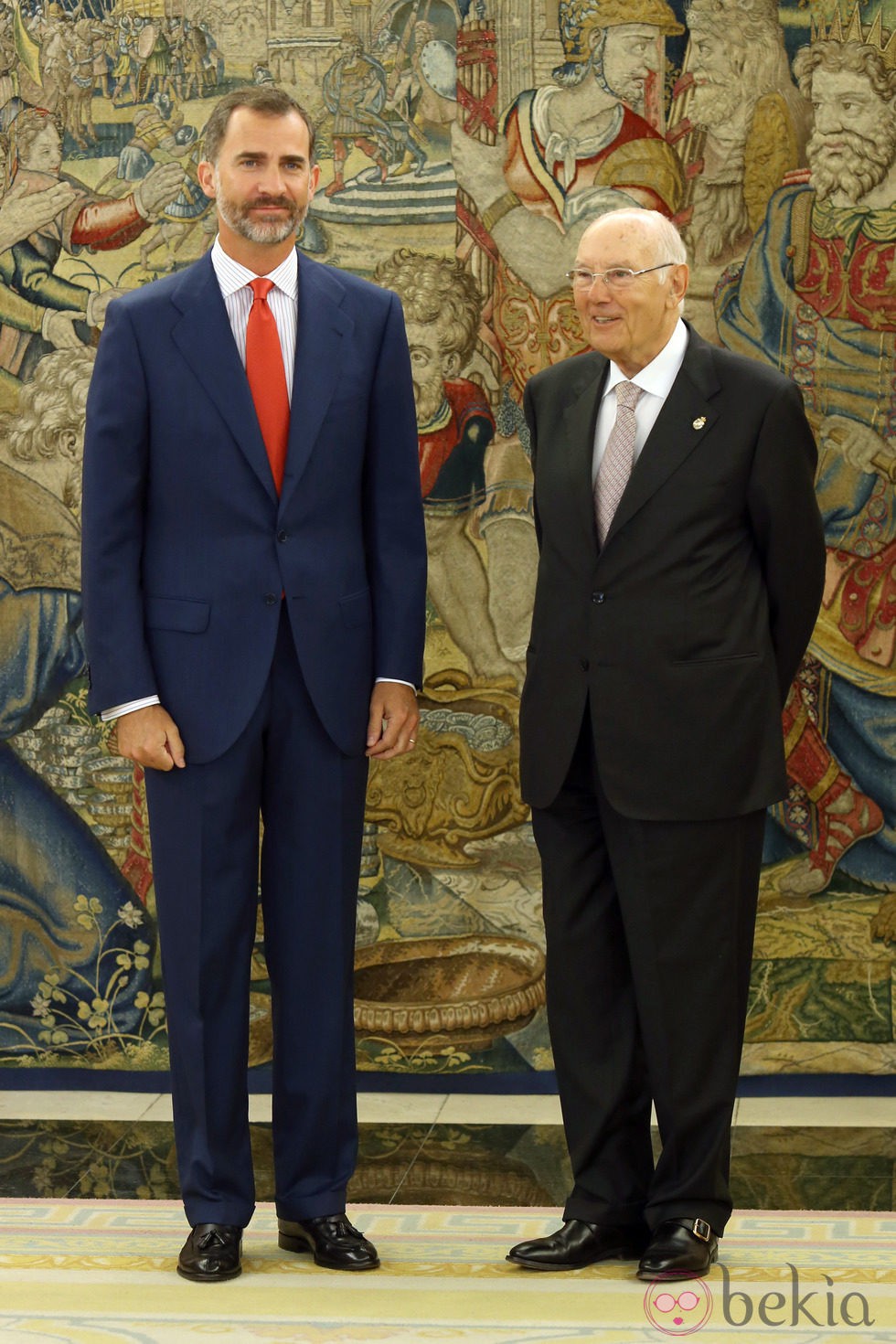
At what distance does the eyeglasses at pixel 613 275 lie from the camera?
295cm

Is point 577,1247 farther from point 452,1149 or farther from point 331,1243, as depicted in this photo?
point 452,1149

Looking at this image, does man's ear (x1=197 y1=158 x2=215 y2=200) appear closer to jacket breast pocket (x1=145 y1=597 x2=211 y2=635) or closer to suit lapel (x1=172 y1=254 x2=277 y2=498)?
suit lapel (x1=172 y1=254 x2=277 y2=498)

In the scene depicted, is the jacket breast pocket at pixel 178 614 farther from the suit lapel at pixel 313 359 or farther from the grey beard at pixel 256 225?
the grey beard at pixel 256 225

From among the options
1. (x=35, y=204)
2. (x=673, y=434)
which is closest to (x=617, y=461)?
(x=673, y=434)

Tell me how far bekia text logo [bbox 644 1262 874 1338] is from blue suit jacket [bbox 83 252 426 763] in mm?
1085

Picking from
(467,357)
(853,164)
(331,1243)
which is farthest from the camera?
(467,357)

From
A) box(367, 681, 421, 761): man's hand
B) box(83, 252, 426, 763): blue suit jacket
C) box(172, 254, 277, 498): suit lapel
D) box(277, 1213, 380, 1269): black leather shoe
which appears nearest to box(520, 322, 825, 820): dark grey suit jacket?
box(367, 681, 421, 761): man's hand

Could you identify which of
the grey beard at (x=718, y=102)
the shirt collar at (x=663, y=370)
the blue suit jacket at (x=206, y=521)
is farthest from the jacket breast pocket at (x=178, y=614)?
the grey beard at (x=718, y=102)

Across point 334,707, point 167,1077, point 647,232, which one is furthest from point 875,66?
point 167,1077

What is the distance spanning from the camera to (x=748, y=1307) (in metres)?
2.88

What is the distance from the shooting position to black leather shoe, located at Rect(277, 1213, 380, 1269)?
3.07m

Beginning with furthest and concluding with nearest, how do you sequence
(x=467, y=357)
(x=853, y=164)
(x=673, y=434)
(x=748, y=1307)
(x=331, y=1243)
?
(x=467, y=357) < (x=853, y=164) < (x=331, y=1243) < (x=673, y=434) < (x=748, y=1307)

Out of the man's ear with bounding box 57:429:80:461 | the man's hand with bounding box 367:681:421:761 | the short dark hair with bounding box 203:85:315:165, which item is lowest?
the man's hand with bounding box 367:681:421:761

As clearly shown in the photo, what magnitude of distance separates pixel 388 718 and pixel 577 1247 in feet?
3.24
